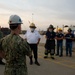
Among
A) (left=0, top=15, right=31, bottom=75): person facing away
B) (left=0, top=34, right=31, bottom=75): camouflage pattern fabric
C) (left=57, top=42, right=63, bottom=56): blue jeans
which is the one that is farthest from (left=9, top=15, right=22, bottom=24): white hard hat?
(left=57, top=42, right=63, bottom=56): blue jeans

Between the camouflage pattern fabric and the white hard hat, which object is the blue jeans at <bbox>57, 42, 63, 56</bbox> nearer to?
the camouflage pattern fabric

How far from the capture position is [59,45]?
47.6 ft

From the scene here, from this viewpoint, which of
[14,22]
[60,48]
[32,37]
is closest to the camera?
[14,22]

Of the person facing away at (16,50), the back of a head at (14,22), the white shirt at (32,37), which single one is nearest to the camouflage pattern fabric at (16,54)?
the person facing away at (16,50)

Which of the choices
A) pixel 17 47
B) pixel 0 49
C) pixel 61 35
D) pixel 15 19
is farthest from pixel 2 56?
pixel 61 35

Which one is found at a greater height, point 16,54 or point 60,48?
point 16,54

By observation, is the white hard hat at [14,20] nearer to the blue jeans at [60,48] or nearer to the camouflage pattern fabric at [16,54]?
the camouflage pattern fabric at [16,54]

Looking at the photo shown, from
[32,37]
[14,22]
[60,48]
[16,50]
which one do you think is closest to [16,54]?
[16,50]

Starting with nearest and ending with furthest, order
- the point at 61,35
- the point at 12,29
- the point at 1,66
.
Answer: the point at 12,29
the point at 1,66
the point at 61,35

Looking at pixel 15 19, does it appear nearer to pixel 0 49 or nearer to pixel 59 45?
pixel 0 49

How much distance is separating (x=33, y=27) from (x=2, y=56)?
6.78m

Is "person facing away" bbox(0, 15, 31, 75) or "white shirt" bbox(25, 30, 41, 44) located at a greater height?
"person facing away" bbox(0, 15, 31, 75)

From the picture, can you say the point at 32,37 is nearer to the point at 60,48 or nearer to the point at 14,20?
the point at 60,48

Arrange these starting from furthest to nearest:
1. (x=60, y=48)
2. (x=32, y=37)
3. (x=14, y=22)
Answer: (x=60, y=48) → (x=32, y=37) → (x=14, y=22)
